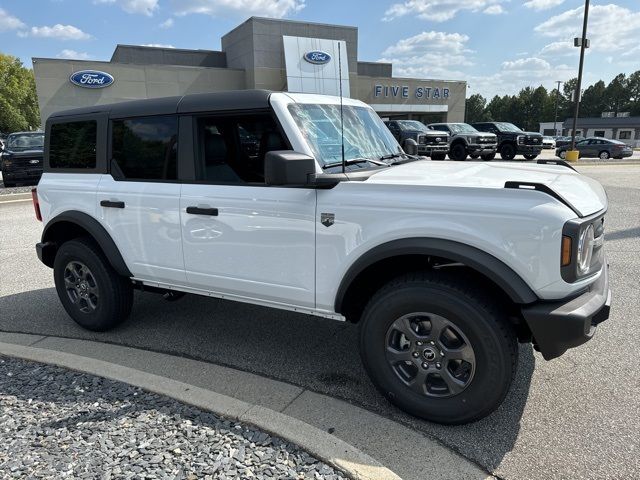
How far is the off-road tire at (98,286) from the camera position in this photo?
4023mm

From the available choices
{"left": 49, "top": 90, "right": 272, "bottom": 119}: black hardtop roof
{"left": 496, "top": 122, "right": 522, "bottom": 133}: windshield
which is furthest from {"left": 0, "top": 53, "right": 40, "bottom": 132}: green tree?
{"left": 49, "top": 90, "right": 272, "bottom": 119}: black hardtop roof

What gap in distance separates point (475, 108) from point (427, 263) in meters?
139

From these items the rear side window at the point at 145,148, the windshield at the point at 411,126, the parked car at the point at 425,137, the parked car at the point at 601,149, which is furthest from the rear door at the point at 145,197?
the parked car at the point at 601,149

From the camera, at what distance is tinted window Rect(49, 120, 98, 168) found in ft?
13.1

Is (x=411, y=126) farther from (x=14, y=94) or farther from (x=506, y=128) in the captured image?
A: (x=14, y=94)

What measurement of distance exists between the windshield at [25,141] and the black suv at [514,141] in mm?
19002

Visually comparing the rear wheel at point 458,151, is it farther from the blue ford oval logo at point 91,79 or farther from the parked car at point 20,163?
the blue ford oval logo at point 91,79

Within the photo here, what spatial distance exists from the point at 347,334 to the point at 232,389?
4.08ft

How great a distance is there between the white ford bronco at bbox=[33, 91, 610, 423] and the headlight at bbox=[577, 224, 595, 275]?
0.02 meters

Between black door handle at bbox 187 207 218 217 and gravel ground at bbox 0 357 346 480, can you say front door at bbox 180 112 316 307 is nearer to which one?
black door handle at bbox 187 207 218 217

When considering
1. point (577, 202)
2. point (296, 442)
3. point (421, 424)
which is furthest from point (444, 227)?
point (296, 442)

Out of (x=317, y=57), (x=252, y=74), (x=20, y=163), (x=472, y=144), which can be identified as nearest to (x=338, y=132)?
(x=20, y=163)

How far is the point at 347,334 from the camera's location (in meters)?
4.11

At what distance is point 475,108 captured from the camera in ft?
428
